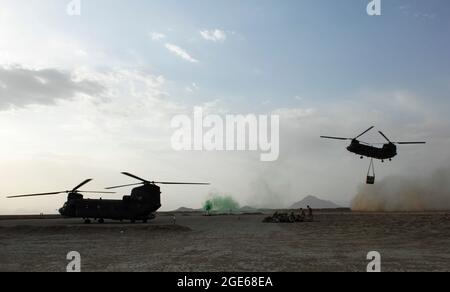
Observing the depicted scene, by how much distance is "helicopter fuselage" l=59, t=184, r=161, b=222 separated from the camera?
50.4 m

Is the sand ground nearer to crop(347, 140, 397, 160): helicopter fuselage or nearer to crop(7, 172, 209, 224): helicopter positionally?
crop(7, 172, 209, 224): helicopter

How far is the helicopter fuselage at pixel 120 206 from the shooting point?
5038cm

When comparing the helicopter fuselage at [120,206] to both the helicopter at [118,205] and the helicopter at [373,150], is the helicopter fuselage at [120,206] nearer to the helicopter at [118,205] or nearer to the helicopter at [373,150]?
the helicopter at [118,205]

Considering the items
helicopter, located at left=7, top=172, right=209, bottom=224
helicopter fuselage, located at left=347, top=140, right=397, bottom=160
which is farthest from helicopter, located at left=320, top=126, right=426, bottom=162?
helicopter, located at left=7, top=172, right=209, bottom=224

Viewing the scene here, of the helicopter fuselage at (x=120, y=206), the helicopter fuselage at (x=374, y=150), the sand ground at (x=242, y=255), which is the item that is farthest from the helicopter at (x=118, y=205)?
the helicopter fuselage at (x=374, y=150)

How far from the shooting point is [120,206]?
5078cm

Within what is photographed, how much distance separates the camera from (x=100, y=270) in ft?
58.8

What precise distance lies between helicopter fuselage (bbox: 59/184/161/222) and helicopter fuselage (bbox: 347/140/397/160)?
88.3ft

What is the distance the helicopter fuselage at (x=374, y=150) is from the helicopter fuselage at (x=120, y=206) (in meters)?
26.9

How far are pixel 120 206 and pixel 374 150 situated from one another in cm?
3428
